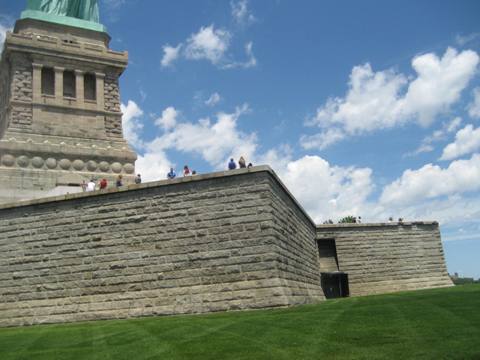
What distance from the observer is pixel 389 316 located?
1130 centimetres

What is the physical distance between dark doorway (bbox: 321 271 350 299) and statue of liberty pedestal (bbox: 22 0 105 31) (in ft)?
75.7

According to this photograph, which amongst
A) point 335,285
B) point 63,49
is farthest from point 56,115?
point 335,285

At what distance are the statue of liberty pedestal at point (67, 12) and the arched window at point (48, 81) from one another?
410 cm

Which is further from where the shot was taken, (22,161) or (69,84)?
(69,84)

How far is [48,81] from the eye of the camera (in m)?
32.7

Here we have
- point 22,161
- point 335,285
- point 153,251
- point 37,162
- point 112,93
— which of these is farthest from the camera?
point 112,93

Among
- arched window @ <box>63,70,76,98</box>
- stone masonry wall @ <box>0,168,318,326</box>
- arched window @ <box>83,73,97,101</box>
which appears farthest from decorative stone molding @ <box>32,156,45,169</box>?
stone masonry wall @ <box>0,168,318,326</box>

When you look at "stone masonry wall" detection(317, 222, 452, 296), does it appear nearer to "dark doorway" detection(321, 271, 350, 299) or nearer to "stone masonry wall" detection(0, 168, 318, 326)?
"dark doorway" detection(321, 271, 350, 299)

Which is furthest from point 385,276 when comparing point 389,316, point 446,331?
point 446,331

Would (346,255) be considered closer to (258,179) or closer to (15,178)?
(258,179)

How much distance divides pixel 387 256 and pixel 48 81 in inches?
958

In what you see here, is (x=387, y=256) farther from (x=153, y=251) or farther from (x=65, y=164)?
(x=65, y=164)

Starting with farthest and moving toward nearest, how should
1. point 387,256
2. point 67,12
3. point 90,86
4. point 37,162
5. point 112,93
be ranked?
point 67,12 < point 112,93 < point 90,86 < point 387,256 < point 37,162

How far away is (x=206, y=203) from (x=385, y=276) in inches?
757
